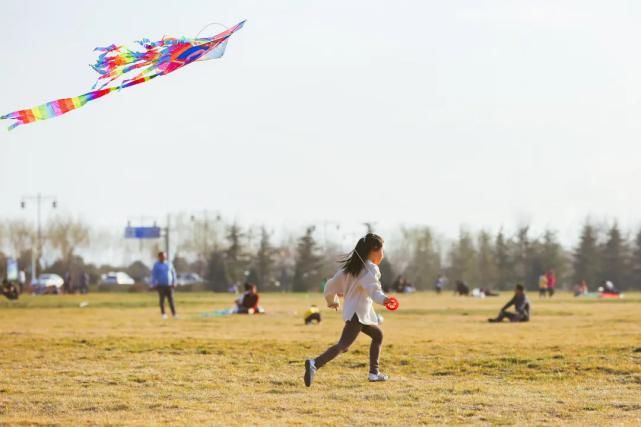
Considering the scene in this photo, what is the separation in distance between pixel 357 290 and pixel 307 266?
100764mm

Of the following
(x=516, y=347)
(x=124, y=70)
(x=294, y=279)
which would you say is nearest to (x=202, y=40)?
(x=124, y=70)

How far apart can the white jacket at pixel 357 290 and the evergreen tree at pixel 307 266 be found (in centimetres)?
9564

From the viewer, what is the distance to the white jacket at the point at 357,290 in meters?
13.7

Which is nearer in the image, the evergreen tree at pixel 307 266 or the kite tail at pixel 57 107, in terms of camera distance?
the kite tail at pixel 57 107

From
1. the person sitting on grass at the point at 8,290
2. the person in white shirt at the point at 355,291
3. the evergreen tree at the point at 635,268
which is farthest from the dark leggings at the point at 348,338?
the evergreen tree at the point at 635,268

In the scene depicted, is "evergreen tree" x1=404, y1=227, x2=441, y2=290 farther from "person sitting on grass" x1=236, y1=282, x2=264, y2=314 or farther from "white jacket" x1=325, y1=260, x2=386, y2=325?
"white jacket" x1=325, y1=260, x2=386, y2=325

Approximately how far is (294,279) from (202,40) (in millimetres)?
98100

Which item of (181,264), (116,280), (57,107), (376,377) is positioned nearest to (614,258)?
(116,280)

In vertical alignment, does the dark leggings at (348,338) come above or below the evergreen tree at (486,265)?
below

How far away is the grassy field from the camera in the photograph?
11.9m

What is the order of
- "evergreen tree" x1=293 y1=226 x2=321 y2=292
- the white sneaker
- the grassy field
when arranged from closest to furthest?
1. the grassy field
2. the white sneaker
3. "evergreen tree" x1=293 y1=226 x2=321 y2=292

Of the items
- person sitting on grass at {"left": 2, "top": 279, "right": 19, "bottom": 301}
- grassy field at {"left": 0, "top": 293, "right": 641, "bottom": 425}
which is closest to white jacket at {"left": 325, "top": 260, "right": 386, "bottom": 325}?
grassy field at {"left": 0, "top": 293, "right": 641, "bottom": 425}

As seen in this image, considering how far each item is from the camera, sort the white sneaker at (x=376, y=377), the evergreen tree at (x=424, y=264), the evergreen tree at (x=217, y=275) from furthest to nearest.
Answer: the evergreen tree at (x=424, y=264) < the evergreen tree at (x=217, y=275) < the white sneaker at (x=376, y=377)

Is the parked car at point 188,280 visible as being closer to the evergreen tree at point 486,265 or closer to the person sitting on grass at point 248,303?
the evergreen tree at point 486,265
